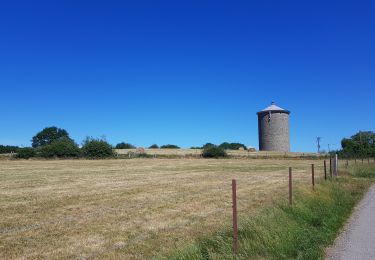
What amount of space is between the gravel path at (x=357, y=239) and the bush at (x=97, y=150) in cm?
7179

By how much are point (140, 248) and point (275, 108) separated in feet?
366

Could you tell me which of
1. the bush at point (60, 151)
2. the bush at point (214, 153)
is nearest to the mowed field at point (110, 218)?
the bush at point (60, 151)

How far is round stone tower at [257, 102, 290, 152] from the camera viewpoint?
116188 millimetres

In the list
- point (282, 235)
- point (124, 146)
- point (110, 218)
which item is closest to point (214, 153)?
point (124, 146)

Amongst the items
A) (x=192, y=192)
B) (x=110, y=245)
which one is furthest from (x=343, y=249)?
(x=192, y=192)

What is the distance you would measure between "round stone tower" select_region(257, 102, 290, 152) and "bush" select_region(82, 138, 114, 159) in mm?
45483

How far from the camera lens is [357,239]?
36.6ft

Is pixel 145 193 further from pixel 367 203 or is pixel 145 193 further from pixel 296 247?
pixel 296 247

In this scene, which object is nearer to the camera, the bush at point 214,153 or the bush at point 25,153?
the bush at point 25,153

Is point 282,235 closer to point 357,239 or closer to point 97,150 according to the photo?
point 357,239

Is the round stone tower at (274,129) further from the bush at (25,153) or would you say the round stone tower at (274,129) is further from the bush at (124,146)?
the bush at (25,153)

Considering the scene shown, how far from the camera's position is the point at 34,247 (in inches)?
412

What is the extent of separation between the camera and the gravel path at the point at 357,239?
9578mm

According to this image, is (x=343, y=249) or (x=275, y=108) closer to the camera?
(x=343, y=249)
